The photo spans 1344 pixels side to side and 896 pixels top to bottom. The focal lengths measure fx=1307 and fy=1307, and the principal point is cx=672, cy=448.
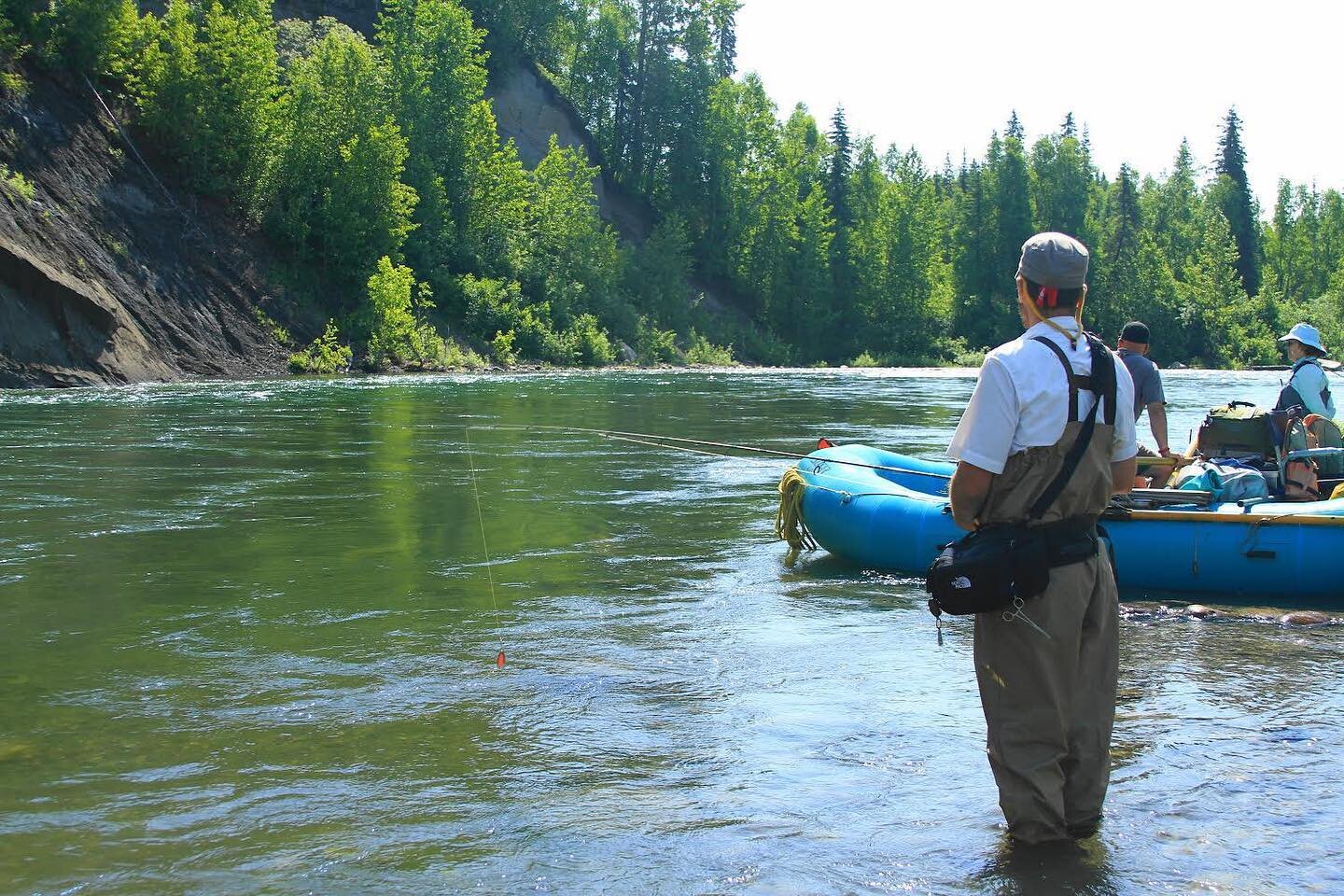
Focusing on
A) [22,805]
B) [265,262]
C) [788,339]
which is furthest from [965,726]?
[788,339]

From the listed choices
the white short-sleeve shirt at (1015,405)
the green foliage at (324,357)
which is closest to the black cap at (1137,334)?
the white short-sleeve shirt at (1015,405)

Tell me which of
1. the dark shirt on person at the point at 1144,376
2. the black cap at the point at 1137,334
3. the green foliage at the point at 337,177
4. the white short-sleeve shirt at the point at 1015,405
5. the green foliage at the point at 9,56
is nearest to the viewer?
the white short-sleeve shirt at the point at 1015,405

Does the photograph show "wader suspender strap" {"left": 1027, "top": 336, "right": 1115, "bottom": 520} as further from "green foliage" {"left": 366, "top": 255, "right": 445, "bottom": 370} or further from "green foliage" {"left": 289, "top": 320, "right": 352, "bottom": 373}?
"green foliage" {"left": 366, "top": 255, "right": 445, "bottom": 370}

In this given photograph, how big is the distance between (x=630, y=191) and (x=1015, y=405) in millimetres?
66016

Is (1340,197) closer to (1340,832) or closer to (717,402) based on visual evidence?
(717,402)

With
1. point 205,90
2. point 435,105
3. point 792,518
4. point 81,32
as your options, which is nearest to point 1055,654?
point 792,518

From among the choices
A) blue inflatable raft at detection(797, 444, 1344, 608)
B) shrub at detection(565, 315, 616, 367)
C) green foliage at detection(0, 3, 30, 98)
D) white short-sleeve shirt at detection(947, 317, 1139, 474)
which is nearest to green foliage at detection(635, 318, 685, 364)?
shrub at detection(565, 315, 616, 367)

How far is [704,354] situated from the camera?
2224 inches

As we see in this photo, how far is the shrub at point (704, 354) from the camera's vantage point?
55.9 meters

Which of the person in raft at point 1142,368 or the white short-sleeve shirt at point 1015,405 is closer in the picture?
the white short-sleeve shirt at point 1015,405

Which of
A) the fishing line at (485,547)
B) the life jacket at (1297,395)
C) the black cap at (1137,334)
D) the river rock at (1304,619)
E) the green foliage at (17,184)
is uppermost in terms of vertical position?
the green foliage at (17,184)

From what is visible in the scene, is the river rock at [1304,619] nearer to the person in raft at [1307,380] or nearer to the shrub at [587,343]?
the person in raft at [1307,380]

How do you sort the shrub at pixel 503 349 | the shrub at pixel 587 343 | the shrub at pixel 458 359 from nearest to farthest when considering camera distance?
1. the shrub at pixel 458 359
2. the shrub at pixel 503 349
3. the shrub at pixel 587 343

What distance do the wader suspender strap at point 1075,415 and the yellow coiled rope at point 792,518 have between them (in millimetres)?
5558
